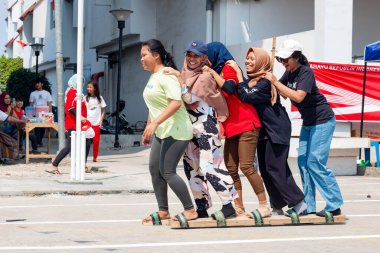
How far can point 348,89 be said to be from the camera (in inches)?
817

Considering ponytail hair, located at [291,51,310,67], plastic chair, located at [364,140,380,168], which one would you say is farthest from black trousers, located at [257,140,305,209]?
plastic chair, located at [364,140,380,168]

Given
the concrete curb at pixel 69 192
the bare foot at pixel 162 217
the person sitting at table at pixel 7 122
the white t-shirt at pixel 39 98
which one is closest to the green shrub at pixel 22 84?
the white t-shirt at pixel 39 98

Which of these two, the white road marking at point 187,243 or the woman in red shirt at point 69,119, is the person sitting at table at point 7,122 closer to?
the woman in red shirt at point 69,119

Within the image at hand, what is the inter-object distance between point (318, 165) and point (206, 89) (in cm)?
146

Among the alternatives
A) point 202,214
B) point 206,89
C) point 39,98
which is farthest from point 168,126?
point 39,98

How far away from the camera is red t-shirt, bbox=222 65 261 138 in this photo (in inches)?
382

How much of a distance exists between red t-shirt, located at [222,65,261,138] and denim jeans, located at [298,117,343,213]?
0.66 metres

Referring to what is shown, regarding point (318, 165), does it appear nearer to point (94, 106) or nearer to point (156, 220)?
point (156, 220)

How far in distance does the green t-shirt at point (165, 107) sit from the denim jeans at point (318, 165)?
132 centimetres

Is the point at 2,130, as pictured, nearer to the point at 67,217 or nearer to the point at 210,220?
the point at 67,217

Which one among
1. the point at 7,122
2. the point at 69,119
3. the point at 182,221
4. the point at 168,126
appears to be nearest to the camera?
the point at 182,221

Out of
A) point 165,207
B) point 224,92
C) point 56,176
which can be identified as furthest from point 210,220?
point 56,176

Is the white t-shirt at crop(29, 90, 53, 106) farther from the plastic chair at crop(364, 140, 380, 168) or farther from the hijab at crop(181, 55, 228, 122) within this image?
the hijab at crop(181, 55, 228, 122)

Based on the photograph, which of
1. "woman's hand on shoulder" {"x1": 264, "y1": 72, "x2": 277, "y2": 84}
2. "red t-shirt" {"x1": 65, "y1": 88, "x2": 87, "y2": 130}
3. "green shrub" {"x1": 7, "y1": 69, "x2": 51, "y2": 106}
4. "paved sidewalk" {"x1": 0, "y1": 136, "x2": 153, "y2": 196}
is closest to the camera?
"woman's hand on shoulder" {"x1": 264, "y1": 72, "x2": 277, "y2": 84}
